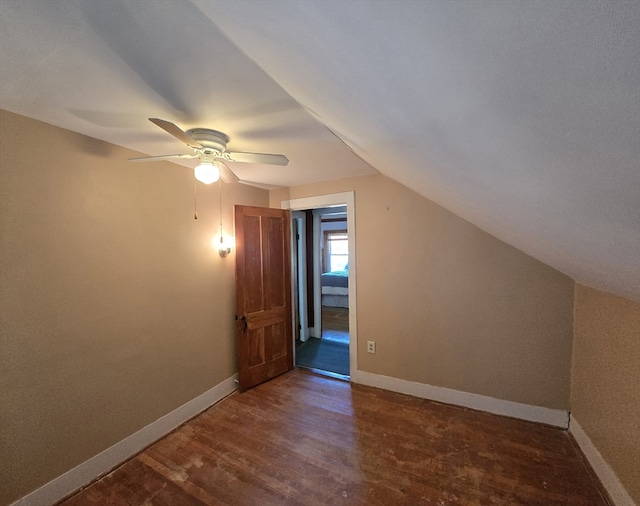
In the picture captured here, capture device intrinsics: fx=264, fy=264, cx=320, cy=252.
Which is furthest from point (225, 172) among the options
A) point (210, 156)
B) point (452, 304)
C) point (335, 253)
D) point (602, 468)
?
point (335, 253)

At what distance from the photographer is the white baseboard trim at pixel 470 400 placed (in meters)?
2.23

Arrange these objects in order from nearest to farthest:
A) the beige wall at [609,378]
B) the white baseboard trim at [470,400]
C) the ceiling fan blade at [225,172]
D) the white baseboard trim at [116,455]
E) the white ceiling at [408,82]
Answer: the white ceiling at [408,82], the beige wall at [609,378], the white baseboard trim at [116,455], the ceiling fan blade at [225,172], the white baseboard trim at [470,400]

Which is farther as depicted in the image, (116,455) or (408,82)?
(116,455)

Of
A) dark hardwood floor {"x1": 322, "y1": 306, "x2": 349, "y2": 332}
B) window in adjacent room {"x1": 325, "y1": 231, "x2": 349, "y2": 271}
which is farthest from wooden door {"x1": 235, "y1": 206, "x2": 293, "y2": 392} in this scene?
window in adjacent room {"x1": 325, "y1": 231, "x2": 349, "y2": 271}

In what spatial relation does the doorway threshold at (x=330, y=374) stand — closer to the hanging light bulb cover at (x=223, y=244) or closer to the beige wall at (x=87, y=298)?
the beige wall at (x=87, y=298)

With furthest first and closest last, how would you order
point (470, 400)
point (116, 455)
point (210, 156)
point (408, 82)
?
point (470, 400)
point (116, 455)
point (210, 156)
point (408, 82)

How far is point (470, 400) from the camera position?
249 cm

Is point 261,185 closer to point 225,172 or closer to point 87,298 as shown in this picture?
point 225,172

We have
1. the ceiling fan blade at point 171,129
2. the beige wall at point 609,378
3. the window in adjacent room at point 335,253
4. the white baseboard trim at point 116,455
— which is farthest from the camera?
the window in adjacent room at point 335,253

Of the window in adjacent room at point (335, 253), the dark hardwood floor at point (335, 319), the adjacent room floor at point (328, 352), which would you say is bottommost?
the dark hardwood floor at point (335, 319)

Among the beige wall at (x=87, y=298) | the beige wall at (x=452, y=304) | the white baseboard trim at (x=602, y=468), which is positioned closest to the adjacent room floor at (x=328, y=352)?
the beige wall at (x=452, y=304)

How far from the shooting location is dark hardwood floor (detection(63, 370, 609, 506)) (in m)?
1.65

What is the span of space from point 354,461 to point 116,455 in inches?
68.7

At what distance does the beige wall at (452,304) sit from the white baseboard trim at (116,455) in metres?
1.73
